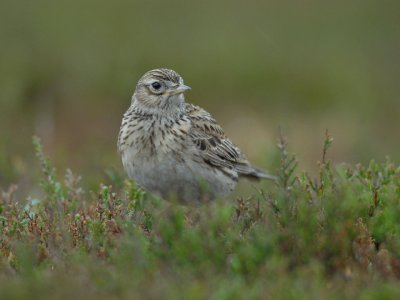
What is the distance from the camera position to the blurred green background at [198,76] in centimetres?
1210

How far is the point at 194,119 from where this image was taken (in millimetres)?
7547

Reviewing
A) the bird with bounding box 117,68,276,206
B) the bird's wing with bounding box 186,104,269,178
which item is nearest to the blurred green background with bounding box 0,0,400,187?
the bird's wing with bounding box 186,104,269,178

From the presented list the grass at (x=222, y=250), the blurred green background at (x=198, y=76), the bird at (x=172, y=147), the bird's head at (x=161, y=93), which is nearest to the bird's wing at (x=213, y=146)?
the bird at (x=172, y=147)

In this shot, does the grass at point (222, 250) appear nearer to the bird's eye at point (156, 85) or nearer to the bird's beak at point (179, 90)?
the bird's beak at point (179, 90)

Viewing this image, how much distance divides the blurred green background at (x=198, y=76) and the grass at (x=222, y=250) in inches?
113

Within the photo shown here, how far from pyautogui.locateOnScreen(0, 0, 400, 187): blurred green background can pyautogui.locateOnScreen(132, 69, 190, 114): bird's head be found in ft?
4.80

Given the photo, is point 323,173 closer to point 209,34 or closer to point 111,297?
point 111,297

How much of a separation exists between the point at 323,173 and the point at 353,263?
1194mm

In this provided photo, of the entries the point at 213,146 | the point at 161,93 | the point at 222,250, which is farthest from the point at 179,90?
the point at 222,250

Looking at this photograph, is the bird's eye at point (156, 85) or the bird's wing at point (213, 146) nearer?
the bird's wing at point (213, 146)

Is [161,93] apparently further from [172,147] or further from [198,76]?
[198,76]

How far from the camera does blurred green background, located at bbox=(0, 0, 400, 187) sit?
12102 millimetres

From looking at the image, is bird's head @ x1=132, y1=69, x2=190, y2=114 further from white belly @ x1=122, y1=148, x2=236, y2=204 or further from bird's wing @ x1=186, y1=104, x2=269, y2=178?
white belly @ x1=122, y1=148, x2=236, y2=204

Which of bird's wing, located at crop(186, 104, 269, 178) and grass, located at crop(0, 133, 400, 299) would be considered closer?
grass, located at crop(0, 133, 400, 299)
